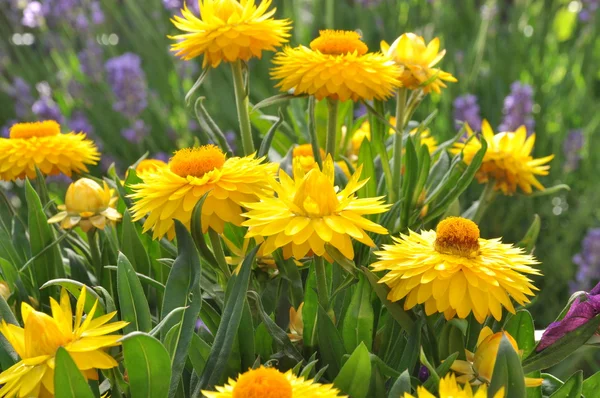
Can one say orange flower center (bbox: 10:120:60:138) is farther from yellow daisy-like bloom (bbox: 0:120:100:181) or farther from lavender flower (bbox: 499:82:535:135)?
lavender flower (bbox: 499:82:535:135)

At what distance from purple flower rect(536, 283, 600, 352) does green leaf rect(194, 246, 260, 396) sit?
301 millimetres

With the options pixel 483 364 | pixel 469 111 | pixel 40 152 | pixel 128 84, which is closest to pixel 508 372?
pixel 483 364

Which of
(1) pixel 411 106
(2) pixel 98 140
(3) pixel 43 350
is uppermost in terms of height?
(1) pixel 411 106

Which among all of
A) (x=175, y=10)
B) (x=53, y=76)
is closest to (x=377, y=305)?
(x=175, y=10)

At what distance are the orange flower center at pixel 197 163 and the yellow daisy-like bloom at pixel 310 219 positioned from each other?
0.07 m

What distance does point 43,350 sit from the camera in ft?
2.06

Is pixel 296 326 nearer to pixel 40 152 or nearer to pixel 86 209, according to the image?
pixel 86 209

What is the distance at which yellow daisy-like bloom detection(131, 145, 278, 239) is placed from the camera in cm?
73

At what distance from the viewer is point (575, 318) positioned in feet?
2.41

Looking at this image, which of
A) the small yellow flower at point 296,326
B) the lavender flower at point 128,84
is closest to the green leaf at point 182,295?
the small yellow flower at point 296,326

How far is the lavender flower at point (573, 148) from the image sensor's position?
7.24ft

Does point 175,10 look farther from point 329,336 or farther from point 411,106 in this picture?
point 329,336

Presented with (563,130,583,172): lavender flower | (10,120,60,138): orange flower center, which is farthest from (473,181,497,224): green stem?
(563,130,583,172): lavender flower

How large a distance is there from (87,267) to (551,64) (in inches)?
77.0
